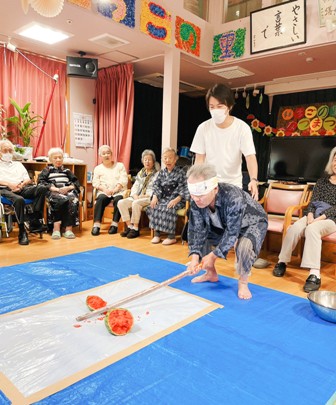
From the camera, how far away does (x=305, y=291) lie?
2.33 m

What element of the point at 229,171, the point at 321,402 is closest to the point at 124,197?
the point at 229,171

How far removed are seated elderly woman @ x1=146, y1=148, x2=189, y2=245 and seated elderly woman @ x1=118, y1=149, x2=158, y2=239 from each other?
165 millimetres

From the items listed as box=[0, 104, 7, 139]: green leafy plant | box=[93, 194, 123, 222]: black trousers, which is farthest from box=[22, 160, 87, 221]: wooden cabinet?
box=[93, 194, 123, 222]: black trousers

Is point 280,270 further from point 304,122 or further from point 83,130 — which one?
point 83,130

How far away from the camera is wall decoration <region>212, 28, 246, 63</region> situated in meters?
4.39

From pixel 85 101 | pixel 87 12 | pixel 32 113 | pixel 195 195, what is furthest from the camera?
pixel 85 101

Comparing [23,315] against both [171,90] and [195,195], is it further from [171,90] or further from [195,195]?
[171,90]

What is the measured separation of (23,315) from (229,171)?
5.13 ft

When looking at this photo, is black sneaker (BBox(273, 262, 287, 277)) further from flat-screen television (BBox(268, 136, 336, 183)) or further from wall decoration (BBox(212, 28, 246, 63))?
wall decoration (BBox(212, 28, 246, 63))

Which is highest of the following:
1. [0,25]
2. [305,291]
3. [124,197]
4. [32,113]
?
[0,25]

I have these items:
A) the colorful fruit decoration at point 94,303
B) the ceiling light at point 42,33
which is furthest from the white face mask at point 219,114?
the ceiling light at point 42,33

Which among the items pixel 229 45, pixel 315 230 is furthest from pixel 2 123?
pixel 315 230

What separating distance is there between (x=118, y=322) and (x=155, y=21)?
3591mm

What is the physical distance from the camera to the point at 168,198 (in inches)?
151
